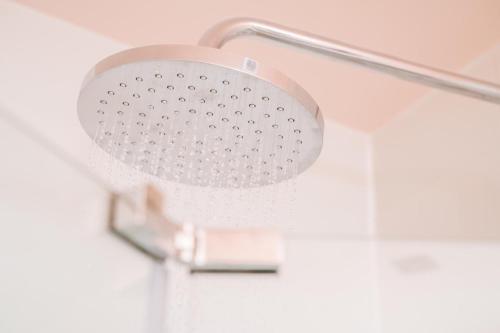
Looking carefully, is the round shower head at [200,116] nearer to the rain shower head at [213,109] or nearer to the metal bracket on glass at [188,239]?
the rain shower head at [213,109]

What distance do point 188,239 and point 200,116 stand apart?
0.66 metres

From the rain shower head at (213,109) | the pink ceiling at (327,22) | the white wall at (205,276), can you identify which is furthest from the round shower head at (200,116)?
the pink ceiling at (327,22)

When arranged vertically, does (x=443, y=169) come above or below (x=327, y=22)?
below

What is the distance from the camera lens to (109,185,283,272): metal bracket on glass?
3.47ft

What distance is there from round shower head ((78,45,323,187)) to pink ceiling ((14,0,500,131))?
0.53m

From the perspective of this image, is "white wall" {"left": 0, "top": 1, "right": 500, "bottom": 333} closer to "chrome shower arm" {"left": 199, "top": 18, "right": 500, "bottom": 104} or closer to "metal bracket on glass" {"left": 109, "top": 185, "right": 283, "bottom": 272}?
"metal bracket on glass" {"left": 109, "top": 185, "right": 283, "bottom": 272}

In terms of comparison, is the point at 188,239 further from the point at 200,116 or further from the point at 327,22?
the point at 200,116

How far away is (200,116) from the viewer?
0.54m

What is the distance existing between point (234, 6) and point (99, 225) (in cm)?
46

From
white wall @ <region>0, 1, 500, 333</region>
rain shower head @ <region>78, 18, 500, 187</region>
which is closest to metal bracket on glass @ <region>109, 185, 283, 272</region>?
white wall @ <region>0, 1, 500, 333</region>

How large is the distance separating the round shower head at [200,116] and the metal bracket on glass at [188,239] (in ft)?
1.49

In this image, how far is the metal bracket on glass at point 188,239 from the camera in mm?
1057

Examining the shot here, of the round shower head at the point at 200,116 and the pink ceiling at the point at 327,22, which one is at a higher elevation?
the pink ceiling at the point at 327,22

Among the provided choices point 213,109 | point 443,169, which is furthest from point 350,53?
point 443,169
